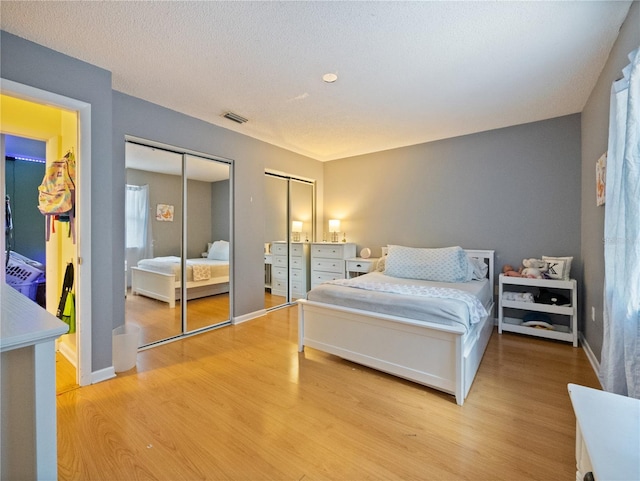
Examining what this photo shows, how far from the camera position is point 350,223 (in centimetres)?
495

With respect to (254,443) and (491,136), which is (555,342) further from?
(254,443)

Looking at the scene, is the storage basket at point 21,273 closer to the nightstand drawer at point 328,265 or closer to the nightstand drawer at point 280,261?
the nightstand drawer at point 280,261

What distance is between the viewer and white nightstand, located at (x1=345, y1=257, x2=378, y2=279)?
4.34 meters

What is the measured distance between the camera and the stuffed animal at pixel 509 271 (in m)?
3.26

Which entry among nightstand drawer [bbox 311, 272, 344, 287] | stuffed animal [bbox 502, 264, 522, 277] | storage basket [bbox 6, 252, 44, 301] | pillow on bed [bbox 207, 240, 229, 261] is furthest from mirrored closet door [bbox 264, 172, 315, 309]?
stuffed animal [bbox 502, 264, 522, 277]

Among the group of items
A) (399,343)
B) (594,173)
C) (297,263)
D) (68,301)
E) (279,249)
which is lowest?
(399,343)

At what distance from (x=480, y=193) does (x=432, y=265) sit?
132 centimetres

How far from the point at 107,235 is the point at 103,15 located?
4.87 ft

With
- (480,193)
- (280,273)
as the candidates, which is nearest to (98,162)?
(280,273)

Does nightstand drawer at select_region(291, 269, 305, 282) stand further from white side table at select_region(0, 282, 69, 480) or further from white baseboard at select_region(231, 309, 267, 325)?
white side table at select_region(0, 282, 69, 480)

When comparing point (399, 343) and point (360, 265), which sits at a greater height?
point (360, 265)

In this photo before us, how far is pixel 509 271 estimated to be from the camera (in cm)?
337

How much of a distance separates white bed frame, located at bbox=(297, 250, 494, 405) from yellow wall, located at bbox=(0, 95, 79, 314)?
2266 millimetres

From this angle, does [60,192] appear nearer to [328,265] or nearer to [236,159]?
[236,159]
